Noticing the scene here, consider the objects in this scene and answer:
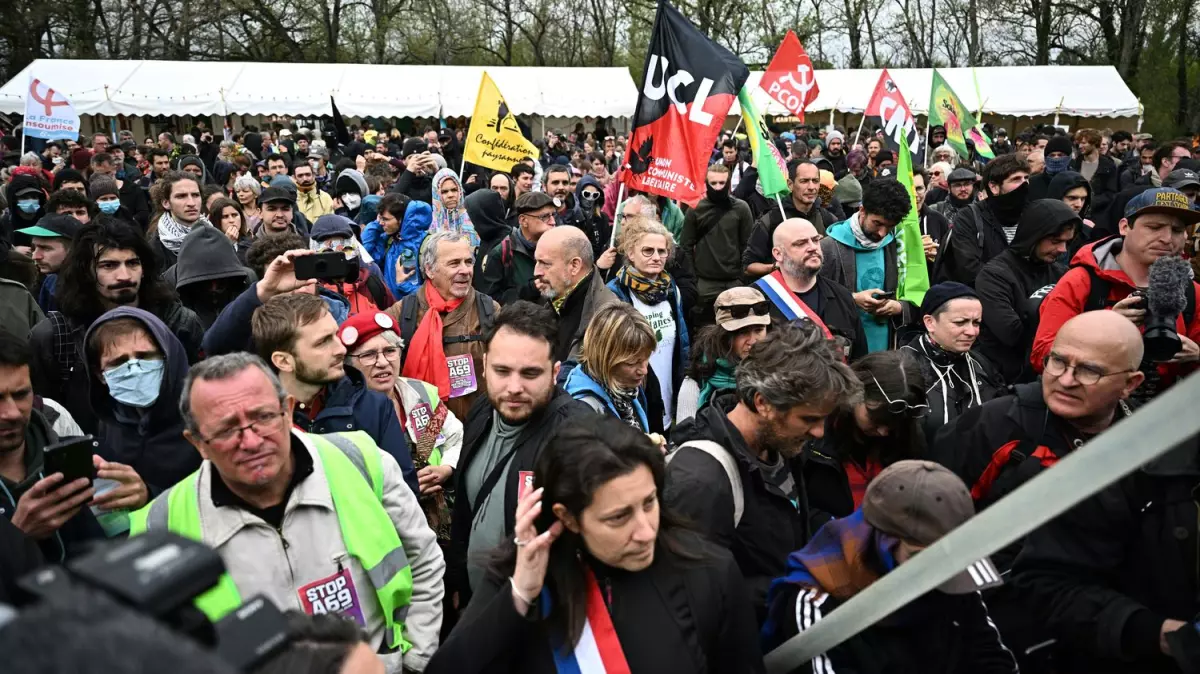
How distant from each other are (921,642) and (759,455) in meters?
0.80

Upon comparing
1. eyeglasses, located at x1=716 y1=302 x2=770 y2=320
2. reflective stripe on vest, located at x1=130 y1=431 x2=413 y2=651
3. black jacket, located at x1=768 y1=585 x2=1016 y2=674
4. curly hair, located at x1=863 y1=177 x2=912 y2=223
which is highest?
curly hair, located at x1=863 y1=177 x2=912 y2=223

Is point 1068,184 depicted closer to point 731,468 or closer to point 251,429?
point 731,468

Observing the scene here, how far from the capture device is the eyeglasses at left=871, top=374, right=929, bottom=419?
3.22 meters

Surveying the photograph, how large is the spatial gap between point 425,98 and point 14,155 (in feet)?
42.2

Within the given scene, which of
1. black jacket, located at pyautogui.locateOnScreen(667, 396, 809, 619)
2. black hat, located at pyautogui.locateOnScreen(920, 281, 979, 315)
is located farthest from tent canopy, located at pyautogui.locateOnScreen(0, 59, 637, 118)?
black jacket, located at pyautogui.locateOnScreen(667, 396, 809, 619)

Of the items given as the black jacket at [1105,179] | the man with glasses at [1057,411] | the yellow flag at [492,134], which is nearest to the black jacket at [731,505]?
the man with glasses at [1057,411]

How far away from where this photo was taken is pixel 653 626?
1992 mm

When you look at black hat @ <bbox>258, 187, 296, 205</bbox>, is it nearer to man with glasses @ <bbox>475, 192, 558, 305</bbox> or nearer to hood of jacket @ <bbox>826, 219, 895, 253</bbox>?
man with glasses @ <bbox>475, 192, 558, 305</bbox>

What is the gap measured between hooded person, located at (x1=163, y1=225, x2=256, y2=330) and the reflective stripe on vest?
2.53m

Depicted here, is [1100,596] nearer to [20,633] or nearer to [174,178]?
[20,633]

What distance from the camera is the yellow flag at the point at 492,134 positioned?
8438 mm

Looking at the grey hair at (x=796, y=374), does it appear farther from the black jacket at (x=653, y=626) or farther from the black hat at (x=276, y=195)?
the black hat at (x=276, y=195)

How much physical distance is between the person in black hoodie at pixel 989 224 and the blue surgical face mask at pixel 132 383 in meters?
4.88

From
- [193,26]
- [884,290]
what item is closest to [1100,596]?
[884,290]
